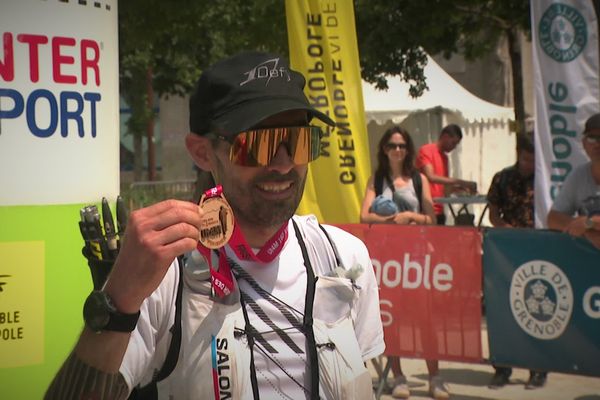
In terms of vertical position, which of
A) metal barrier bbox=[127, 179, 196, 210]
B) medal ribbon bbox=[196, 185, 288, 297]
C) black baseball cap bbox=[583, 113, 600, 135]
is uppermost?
metal barrier bbox=[127, 179, 196, 210]

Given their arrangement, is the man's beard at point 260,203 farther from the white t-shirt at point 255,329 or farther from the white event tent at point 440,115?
the white event tent at point 440,115

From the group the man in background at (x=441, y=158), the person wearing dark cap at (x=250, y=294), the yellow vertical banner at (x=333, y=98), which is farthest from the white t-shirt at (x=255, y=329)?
the man in background at (x=441, y=158)

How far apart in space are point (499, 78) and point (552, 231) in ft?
100

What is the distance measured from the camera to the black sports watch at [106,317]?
6.86 ft

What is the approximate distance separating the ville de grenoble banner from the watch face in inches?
251

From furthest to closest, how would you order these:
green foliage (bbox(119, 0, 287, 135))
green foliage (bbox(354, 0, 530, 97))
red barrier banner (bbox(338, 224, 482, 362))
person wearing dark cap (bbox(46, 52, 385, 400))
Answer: green foliage (bbox(119, 0, 287, 135))
green foliage (bbox(354, 0, 530, 97))
red barrier banner (bbox(338, 224, 482, 362))
person wearing dark cap (bbox(46, 52, 385, 400))

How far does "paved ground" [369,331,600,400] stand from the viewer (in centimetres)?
757

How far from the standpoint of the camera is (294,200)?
242cm

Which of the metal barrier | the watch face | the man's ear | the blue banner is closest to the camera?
the watch face

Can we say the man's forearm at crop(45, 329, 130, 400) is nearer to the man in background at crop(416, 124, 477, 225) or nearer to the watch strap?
the watch strap

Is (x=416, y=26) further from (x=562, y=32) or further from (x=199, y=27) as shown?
(x=562, y=32)

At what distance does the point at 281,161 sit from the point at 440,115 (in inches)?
686

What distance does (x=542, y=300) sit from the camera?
23.6ft

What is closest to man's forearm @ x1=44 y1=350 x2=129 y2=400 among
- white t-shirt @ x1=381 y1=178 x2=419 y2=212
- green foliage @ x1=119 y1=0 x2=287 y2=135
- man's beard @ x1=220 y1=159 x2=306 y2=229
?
man's beard @ x1=220 y1=159 x2=306 y2=229
